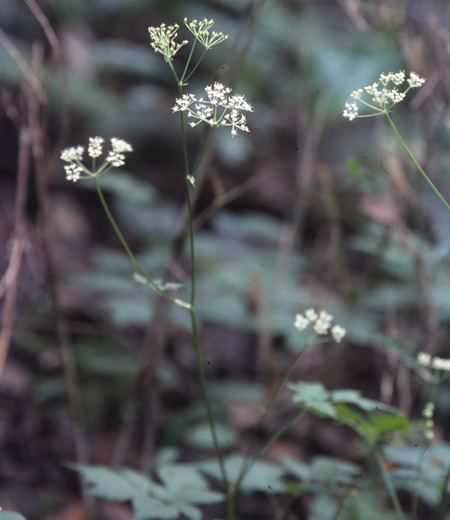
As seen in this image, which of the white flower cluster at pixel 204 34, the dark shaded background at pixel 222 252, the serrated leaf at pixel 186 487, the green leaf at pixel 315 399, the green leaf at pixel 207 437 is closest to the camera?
the white flower cluster at pixel 204 34

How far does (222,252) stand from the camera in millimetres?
2910

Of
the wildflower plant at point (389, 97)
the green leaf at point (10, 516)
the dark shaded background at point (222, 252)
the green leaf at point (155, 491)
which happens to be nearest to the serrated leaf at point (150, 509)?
the green leaf at point (155, 491)

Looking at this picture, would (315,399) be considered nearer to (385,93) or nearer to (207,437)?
(385,93)

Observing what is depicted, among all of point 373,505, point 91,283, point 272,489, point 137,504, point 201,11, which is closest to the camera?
point 137,504

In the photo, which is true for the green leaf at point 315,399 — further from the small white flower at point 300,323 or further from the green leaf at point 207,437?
the green leaf at point 207,437

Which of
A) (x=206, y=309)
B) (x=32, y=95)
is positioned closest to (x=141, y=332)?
(x=206, y=309)

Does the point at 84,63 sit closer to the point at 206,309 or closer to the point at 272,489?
the point at 206,309

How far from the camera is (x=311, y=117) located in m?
2.99

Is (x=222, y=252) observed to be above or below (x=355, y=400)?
above

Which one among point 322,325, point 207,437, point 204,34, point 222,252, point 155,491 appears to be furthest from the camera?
point 222,252

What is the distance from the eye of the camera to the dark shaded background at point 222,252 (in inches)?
75.5

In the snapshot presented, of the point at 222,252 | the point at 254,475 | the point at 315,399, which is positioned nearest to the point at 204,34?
the point at 315,399

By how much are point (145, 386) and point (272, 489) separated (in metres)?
0.66

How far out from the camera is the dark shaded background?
6.29ft
